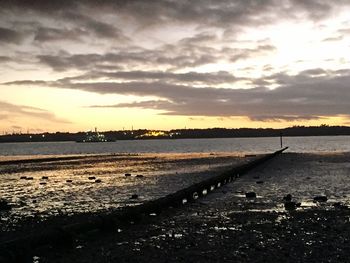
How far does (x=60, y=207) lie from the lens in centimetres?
2516

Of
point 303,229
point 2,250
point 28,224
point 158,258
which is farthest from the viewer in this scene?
point 28,224

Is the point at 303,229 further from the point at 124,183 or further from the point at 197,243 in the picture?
the point at 124,183

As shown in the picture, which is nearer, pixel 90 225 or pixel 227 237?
pixel 227 237

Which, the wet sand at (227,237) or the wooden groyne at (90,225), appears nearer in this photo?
the wooden groyne at (90,225)

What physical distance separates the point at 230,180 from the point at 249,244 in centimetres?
2572

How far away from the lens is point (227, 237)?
52.4ft

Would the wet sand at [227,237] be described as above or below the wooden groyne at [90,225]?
below

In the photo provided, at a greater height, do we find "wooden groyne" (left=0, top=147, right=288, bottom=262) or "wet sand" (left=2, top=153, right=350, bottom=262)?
"wooden groyne" (left=0, top=147, right=288, bottom=262)

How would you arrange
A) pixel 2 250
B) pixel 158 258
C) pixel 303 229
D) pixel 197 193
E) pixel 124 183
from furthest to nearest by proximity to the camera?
pixel 124 183 → pixel 197 193 → pixel 303 229 → pixel 158 258 → pixel 2 250

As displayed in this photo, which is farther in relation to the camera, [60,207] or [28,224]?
[60,207]

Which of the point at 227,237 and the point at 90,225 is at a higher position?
the point at 90,225

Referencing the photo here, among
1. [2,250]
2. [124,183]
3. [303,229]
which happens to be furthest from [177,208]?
[124,183]

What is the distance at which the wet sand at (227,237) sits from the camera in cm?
1327

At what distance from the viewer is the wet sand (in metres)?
13.3
